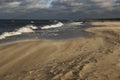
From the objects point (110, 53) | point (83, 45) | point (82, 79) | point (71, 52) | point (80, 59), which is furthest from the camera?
point (83, 45)

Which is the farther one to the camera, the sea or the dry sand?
the sea

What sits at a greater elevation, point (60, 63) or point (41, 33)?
point (60, 63)

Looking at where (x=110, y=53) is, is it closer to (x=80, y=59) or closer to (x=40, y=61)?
(x=80, y=59)

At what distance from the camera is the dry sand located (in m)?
10.1

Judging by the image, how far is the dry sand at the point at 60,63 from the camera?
10133mm

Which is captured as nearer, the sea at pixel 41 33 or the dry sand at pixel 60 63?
the dry sand at pixel 60 63

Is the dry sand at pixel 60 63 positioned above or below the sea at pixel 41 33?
above

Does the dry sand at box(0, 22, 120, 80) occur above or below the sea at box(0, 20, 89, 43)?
above

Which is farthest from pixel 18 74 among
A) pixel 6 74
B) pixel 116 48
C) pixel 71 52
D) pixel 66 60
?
pixel 116 48

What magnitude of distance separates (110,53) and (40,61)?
2956mm

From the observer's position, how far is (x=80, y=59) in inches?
486

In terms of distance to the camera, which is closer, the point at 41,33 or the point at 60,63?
the point at 60,63

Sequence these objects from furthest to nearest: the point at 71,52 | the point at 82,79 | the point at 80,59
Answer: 1. the point at 71,52
2. the point at 80,59
3. the point at 82,79

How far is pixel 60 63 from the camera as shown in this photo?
1188cm
